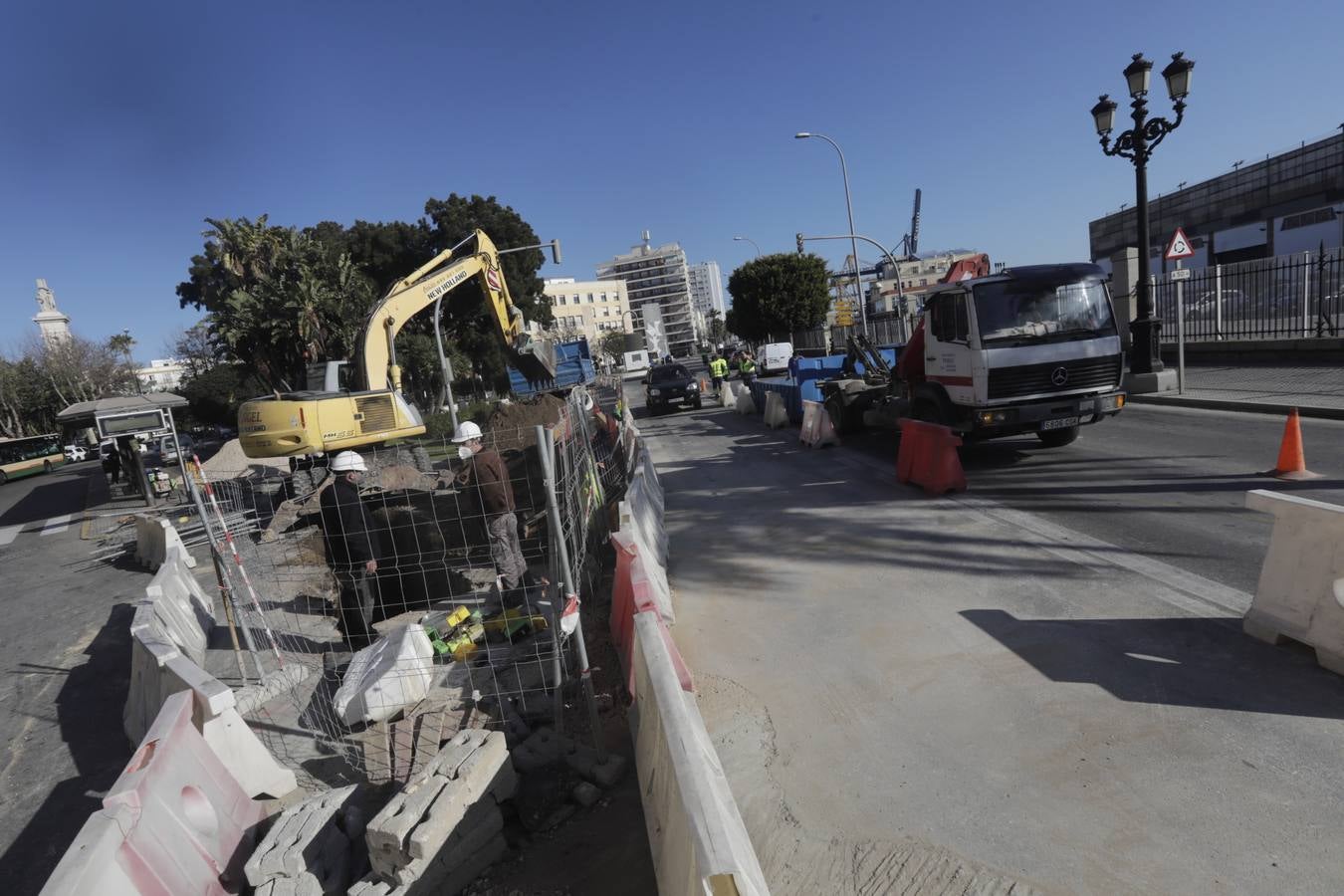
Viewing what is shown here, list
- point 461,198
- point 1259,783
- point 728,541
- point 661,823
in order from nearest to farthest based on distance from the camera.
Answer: point 661,823, point 1259,783, point 728,541, point 461,198

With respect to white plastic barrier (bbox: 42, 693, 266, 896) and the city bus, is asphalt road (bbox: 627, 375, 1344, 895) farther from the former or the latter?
the city bus

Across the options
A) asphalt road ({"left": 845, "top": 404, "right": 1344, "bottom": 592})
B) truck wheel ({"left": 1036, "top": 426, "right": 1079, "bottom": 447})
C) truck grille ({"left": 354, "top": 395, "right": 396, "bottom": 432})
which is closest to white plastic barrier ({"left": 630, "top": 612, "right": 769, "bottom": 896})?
asphalt road ({"left": 845, "top": 404, "right": 1344, "bottom": 592})

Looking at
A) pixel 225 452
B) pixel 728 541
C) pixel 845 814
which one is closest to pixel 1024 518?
pixel 728 541

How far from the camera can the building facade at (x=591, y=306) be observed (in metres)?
112

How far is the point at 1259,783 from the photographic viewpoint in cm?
303

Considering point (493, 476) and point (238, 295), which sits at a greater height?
point (238, 295)

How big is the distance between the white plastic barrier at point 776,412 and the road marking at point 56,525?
55.7ft

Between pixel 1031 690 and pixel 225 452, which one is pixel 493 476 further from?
pixel 225 452

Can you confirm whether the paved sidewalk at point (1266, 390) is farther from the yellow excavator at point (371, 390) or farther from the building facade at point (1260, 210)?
the building facade at point (1260, 210)

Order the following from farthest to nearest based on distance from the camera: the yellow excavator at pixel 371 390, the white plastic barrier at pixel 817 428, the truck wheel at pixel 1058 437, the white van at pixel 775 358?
the white van at pixel 775 358, the white plastic barrier at pixel 817 428, the yellow excavator at pixel 371 390, the truck wheel at pixel 1058 437

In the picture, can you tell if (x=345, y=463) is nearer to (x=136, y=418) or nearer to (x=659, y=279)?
(x=136, y=418)

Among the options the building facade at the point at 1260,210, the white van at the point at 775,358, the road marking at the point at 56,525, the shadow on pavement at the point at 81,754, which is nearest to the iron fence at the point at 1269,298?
the shadow on pavement at the point at 81,754

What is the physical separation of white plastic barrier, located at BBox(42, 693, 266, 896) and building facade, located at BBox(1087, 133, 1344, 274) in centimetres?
4999

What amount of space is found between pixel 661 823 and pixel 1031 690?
247cm
